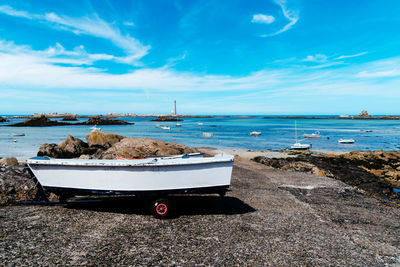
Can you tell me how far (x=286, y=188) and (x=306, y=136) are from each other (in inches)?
1787

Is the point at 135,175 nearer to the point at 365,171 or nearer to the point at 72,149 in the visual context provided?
the point at 365,171

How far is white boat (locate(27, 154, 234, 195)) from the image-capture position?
252 inches

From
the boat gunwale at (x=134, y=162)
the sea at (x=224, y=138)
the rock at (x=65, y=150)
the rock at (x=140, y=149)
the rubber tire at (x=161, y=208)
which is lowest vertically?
the sea at (x=224, y=138)

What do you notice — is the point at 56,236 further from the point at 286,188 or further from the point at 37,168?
the point at 286,188

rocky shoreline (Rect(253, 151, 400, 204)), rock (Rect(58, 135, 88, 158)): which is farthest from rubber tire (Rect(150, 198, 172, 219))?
rock (Rect(58, 135, 88, 158))

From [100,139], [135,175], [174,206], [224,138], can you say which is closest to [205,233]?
[174,206]

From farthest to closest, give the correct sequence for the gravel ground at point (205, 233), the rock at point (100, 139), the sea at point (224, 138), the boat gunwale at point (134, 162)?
the sea at point (224, 138) < the rock at point (100, 139) < the boat gunwale at point (134, 162) < the gravel ground at point (205, 233)

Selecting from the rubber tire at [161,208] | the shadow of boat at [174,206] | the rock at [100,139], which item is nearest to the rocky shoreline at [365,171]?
the shadow of boat at [174,206]

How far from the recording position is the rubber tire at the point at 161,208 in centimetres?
674

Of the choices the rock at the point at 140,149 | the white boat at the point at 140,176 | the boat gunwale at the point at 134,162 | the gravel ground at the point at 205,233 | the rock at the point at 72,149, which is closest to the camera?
the gravel ground at the point at 205,233

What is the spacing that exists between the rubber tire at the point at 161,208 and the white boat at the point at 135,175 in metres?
0.33

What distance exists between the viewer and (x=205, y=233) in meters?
6.09

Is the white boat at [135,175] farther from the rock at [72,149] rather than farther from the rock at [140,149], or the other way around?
the rock at [72,149]

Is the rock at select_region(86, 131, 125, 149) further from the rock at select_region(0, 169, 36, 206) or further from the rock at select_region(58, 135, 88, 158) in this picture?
the rock at select_region(0, 169, 36, 206)
